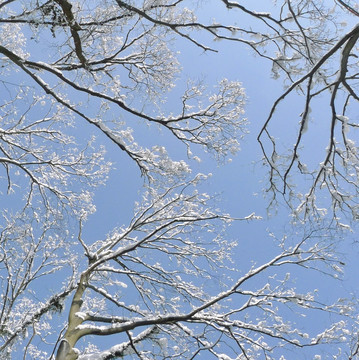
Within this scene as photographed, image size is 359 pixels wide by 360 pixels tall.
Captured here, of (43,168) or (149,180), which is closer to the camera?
(149,180)

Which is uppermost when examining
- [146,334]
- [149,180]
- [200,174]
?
[200,174]

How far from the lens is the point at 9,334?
8133mm

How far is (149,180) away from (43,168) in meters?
2.41

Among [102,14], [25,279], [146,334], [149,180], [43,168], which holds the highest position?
[102,14]

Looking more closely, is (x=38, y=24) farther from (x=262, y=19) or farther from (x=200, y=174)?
(x=200, y=174)

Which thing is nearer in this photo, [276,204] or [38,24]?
[38,24]

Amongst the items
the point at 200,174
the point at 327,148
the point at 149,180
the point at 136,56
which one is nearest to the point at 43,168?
the point at 149,180

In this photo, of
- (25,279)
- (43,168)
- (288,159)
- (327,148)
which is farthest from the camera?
(25,279)

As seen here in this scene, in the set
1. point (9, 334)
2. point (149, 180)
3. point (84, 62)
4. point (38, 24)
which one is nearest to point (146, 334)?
point (149, 180)

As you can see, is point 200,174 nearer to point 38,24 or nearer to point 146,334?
point 146,334

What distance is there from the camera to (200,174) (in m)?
8.98

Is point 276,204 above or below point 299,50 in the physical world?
below

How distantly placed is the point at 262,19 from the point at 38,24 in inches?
116

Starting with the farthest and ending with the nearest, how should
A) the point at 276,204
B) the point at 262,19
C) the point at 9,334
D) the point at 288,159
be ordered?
the point at 9,334 → the point at 262,19 → the point at 276,204 → the point at 288,159
